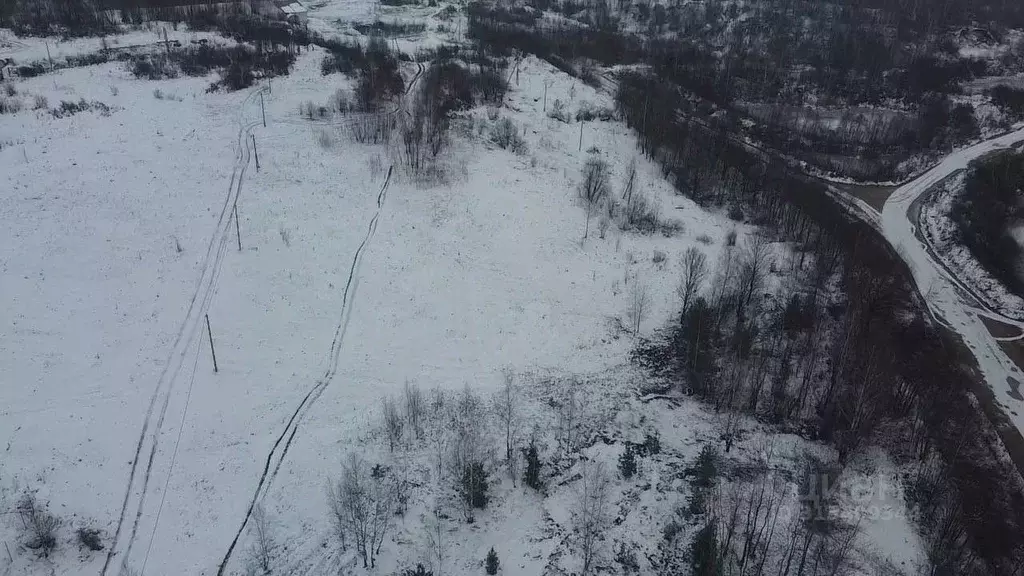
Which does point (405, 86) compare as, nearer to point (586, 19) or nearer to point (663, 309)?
point (663, 309)

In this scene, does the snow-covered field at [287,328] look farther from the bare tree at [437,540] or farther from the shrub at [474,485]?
the shrub at [474,485]

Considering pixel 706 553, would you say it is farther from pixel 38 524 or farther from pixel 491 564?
pixel 38 524

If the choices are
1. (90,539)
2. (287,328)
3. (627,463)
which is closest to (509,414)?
(627,463)

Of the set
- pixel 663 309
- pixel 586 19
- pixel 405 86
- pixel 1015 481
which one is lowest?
pixel 1015 481

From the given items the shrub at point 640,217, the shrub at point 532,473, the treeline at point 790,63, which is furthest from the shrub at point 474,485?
the treeline at point 790,63

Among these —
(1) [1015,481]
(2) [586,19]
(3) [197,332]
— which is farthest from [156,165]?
(2) [586,19]
